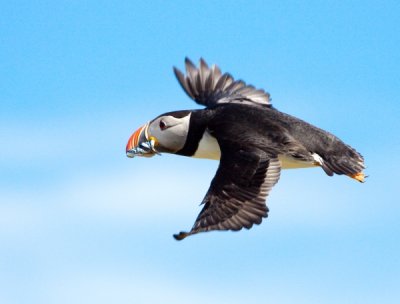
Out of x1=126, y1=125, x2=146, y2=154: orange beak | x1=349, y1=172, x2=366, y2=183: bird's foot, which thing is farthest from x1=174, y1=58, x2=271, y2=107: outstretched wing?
x1=349, y1=172, x2=366, y2=183: bird's foot

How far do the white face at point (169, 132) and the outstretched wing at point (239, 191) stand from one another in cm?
122

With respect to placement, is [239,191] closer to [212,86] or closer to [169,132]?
[169,132]

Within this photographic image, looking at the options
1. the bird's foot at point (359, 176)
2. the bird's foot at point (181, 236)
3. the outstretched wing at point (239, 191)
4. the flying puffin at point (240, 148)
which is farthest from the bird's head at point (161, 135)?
the bird's foot at point (181, 236)

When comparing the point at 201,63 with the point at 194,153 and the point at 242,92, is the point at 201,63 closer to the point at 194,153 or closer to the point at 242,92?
the point at 242,92

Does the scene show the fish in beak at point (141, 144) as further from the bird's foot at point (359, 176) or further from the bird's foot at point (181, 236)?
the bird's foot at point (181, 236)

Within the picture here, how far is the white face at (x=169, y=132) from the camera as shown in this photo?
44.2 feet

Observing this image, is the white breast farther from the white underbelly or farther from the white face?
the white face

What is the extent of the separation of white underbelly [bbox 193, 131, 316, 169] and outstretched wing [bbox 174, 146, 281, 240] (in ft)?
1.01

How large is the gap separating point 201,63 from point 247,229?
15.2 feet

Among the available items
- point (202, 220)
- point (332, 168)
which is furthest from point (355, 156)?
point (202, 220)

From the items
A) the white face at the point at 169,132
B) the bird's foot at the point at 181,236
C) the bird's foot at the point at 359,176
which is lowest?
the bird's foot at the point at 181,236

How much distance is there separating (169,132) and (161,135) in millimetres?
151

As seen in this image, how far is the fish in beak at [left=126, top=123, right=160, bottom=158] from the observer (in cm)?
1378

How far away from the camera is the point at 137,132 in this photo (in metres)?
14.0
